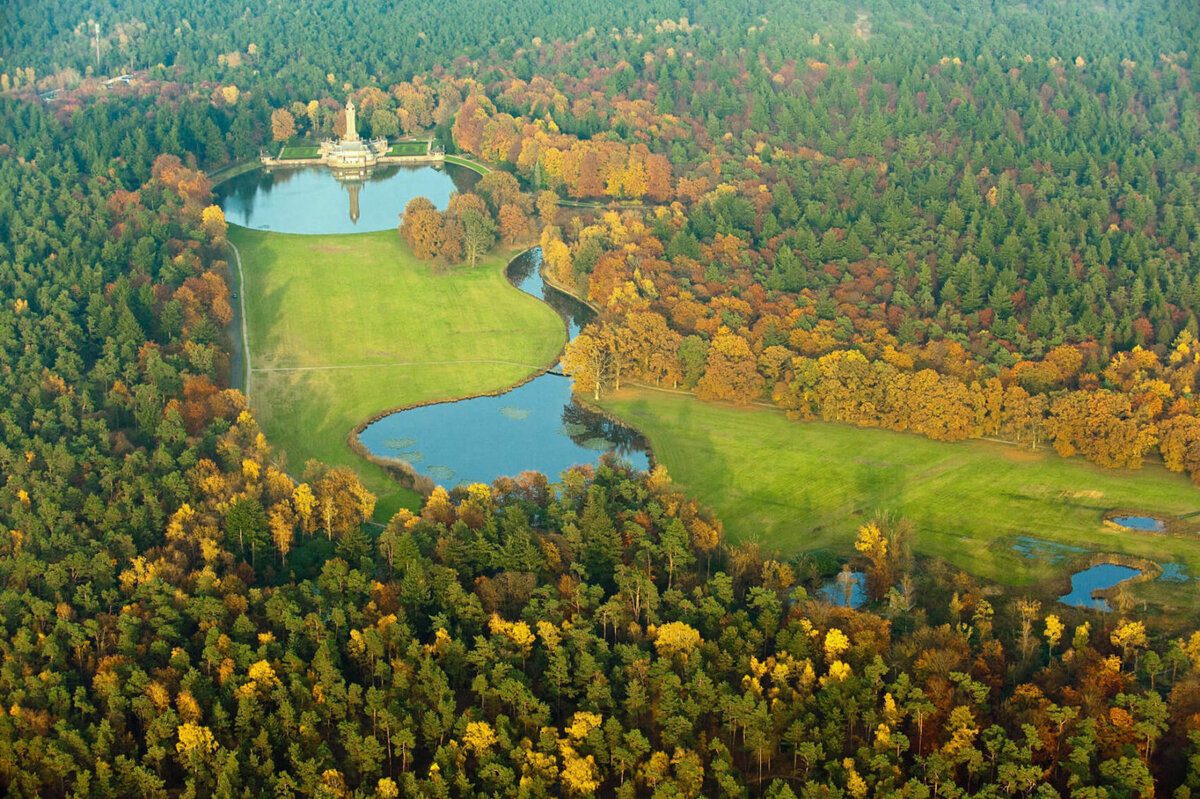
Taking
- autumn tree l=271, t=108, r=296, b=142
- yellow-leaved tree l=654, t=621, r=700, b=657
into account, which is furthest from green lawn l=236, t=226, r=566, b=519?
autumn tree l=271, t=108, r=296, b=142

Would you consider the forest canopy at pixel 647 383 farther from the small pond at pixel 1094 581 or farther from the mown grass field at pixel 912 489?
the small pond at pixel 1094 581

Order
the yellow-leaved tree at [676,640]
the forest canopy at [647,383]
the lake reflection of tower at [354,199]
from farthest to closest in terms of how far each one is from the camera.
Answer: the lake reflection of tower at [354,199] → the yellow-leaved tree at [676,640] → the forest canopy at [647,383]

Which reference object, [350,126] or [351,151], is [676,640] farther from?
[350,126]

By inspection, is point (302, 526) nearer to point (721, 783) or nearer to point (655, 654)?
point (655, 654)

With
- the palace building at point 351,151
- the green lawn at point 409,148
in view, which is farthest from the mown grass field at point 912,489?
the green lawn at point 409,148

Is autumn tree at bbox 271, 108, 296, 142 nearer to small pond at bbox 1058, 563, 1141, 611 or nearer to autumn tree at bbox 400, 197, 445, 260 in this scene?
autumn tree at bbox 400, 197, 445, 260

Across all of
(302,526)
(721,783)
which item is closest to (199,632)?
(302,526)

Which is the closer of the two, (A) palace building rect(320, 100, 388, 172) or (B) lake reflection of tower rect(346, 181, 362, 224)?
(B) lake reflection of tower rect(346, 181, 362, 224)
